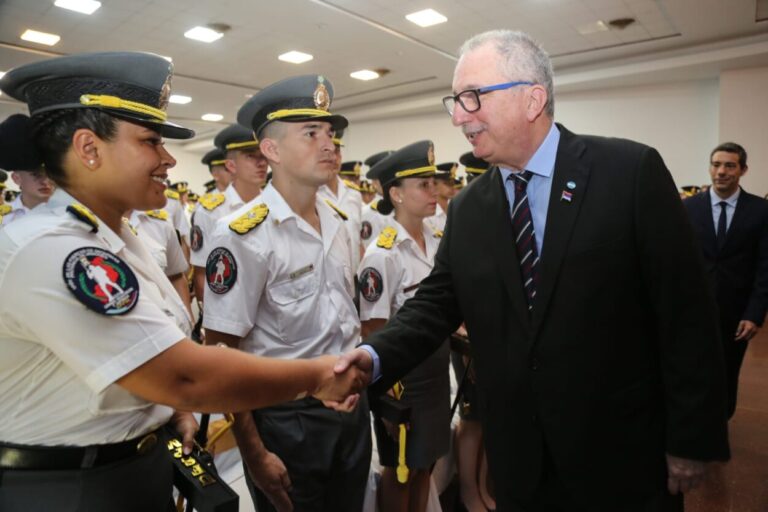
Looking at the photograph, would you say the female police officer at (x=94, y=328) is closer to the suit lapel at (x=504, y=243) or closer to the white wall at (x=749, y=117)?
the suit lapel at (x=504, y=243)

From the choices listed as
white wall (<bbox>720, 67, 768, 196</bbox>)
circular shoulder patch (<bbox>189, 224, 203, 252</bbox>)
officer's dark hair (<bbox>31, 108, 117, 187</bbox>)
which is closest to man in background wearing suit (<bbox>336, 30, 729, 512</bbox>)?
officer's dark hair (<bbox>31, 108, 117, 187</bbox>)

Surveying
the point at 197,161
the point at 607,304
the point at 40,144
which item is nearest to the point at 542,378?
the point at 607,304

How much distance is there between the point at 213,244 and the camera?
179cm

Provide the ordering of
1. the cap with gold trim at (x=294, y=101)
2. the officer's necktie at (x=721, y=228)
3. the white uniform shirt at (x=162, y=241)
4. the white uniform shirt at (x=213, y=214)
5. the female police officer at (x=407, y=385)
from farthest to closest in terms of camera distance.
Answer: the white uniform shirt at (x=213, y=214)
the officer's necktie at (x=721, y=228)
the white uniform shirt at (x=162, y=241)
the female police officer at (x=407, y=385)
the cap with gold trim at (x=294, y=101)

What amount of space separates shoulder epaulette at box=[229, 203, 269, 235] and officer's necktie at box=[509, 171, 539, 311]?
918 millimetres

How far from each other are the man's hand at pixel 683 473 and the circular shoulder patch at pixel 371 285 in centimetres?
135

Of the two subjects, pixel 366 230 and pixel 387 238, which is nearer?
pixel 387 238

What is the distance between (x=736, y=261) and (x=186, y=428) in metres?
3.70

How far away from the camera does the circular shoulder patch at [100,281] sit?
3.04 ft

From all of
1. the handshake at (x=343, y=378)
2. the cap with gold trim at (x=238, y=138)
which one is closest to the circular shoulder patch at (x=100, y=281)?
the handshake at (x=343, y=378)

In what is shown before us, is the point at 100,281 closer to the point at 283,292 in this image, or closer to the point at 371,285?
the point at 283,292

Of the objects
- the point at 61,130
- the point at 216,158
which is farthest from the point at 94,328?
the point at 216,158

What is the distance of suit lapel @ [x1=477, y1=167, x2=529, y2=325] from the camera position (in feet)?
4.45

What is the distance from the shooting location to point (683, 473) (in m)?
1.30
